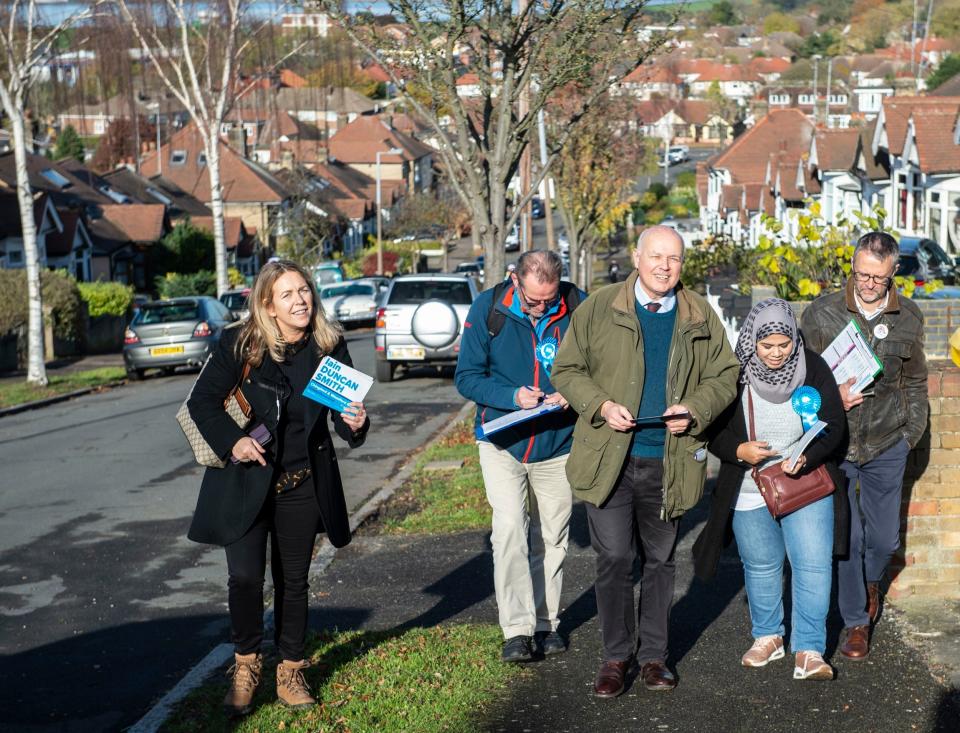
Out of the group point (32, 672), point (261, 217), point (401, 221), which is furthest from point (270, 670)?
point (401, 221)

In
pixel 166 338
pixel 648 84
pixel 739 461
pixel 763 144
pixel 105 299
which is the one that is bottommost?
pixel 166 338

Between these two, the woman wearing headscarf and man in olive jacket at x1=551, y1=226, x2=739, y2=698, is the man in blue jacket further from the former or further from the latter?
the woman wearing headscarf

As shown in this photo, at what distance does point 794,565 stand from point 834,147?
41613mm

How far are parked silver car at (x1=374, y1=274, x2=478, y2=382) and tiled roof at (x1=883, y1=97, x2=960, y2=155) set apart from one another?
58.0 ft

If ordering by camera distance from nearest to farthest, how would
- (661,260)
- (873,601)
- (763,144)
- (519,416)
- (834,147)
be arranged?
(661,260) < (519,416) < (873,601) < (834,147) < (763,144)

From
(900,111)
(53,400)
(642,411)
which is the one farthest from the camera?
(900,111)

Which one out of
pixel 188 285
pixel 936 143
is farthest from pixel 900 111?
pixel 188 285

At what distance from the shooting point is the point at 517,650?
5.97 meters

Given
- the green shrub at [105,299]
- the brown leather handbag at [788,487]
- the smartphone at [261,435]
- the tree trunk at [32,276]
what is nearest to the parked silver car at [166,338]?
the tree trunk at [32,276]

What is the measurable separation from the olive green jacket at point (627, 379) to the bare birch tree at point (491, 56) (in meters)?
7.34

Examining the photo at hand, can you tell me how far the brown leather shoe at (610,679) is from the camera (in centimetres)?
551

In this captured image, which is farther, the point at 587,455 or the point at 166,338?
the point at 166,338

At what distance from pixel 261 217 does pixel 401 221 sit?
10876 millimetres

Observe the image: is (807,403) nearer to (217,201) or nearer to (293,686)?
(293,686)
